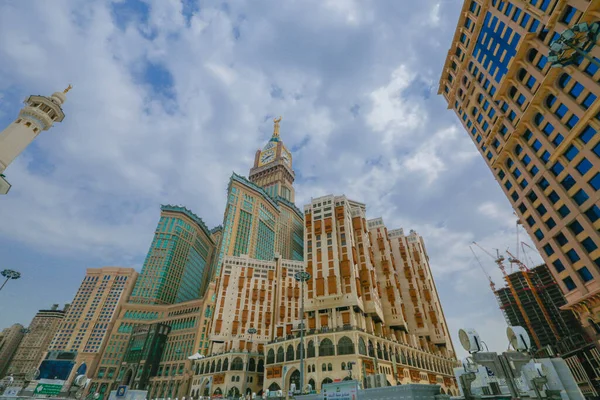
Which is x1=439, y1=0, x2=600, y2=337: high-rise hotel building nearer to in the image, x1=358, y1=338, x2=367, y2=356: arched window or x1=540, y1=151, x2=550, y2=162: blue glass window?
x1=540, y1=151, x2=550, y2=162: blue glass window

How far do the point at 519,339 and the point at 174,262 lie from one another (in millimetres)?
143618

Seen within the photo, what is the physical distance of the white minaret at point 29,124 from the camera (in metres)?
51.2

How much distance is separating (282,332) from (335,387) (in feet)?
194

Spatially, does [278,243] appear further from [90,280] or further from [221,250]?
[90,280]

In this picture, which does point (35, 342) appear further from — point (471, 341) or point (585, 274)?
point (585, 274)

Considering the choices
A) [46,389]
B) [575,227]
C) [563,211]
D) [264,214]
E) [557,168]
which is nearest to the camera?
[46,389]

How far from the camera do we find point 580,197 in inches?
1323

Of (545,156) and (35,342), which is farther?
(35,342)

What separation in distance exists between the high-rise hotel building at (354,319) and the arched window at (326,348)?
171 millimetres

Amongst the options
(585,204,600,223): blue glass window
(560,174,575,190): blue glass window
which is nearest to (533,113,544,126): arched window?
(560,174,575,190): blue glass window

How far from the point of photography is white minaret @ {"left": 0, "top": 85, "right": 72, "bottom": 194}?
51.2 m

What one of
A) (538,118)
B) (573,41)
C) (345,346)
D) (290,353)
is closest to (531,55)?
(538,118)

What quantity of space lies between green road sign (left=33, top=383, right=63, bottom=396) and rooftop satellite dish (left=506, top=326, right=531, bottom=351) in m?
42.5

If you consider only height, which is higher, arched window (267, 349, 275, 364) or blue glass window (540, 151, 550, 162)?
blue glass window (540, 151, 550, 162)
